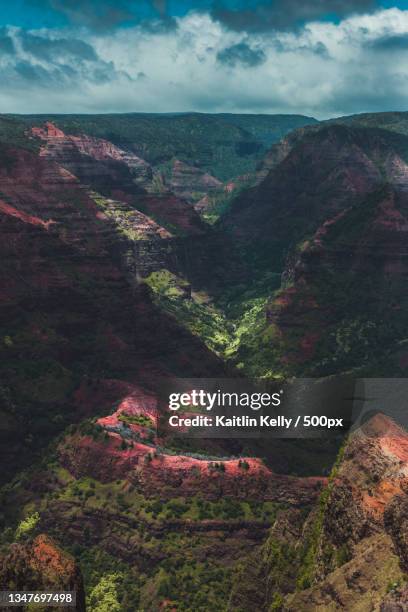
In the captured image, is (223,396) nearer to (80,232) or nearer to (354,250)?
(80,232)

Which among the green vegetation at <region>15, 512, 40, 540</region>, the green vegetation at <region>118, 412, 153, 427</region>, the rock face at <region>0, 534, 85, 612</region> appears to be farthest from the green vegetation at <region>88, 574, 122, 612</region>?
the rock face at <region>0, 534, 85, 612</region>

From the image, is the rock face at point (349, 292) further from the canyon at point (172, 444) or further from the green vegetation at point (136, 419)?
the green vegetation at point (136, 419)

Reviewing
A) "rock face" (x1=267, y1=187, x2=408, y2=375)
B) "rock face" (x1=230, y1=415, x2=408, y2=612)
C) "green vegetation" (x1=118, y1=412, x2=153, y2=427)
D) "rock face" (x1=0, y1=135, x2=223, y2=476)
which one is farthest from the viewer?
"rock face" (x1=267, y1=187, x2=408, y2=375)

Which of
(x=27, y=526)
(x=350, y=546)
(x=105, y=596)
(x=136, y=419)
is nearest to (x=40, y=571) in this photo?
(x=350, y=546)

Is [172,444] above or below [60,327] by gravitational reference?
below

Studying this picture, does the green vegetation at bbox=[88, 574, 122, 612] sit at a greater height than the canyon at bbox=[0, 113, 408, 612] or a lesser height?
lesser

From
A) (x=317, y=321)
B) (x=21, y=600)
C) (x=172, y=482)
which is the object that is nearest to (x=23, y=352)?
(x=172, y=482)

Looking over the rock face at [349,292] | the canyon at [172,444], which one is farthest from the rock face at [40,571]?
the rock face at [349,292]

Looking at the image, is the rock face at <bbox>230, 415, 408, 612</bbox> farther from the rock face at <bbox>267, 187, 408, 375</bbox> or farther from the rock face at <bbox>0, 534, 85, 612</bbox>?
the rock face at <bbox>267, 187, 408, 375</bbox>

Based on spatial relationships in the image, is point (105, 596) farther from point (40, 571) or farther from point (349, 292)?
point (349, 292)
